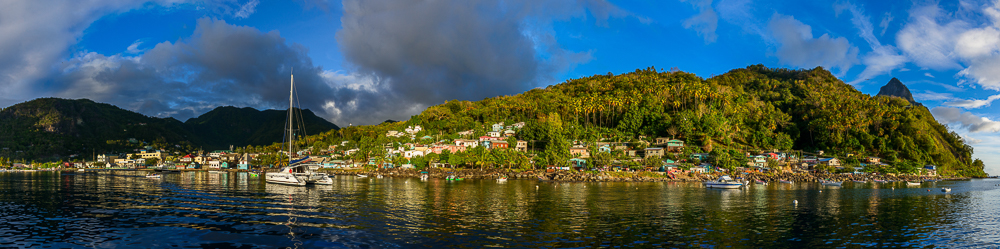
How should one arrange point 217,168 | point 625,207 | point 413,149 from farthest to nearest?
point 217,168
point 413,149
point 625,207


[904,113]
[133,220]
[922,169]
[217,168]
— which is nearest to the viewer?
[133,220]

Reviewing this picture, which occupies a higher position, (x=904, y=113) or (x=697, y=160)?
(x=904, y=113)

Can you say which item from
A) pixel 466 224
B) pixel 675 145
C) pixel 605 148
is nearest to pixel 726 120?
pixel 675 145

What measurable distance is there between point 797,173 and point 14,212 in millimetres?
112684

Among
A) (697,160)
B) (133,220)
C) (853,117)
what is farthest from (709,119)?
(133,220)

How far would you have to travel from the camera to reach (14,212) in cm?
2781

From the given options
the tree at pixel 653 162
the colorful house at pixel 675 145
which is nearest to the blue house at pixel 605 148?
the tree at pixel 653 162

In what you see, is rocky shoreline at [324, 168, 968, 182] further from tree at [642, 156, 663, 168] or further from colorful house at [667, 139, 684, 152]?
colorful house at [667, 139, 684, 152]

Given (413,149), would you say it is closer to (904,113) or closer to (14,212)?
(14,212)

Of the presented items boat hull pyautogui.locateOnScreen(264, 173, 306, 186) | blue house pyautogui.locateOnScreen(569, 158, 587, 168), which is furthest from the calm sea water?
blue house pyautogui.locateOnScreen(569, 158, 587, 168)

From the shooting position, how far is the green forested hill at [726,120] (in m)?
110

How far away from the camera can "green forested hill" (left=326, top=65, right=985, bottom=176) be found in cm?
10962

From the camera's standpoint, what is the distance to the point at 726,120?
116438mm

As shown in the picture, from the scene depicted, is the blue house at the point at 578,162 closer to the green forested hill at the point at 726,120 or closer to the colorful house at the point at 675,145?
the green forested hill at the point at 726,120
